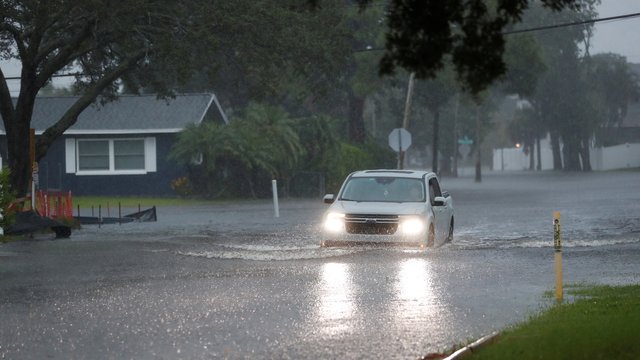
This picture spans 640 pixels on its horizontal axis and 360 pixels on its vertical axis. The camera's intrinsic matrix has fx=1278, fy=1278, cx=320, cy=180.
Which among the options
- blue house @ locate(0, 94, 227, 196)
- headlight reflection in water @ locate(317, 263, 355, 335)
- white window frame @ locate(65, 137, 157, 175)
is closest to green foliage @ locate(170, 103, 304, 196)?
blue house @ locate(0, 94, 227, 196)

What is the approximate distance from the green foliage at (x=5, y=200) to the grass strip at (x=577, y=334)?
15.1 meters

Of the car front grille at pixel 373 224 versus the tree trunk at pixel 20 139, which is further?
Answer: the tree trunk at pixel 20 139

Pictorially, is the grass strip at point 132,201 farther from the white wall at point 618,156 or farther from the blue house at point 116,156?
the white wall at point 618,156

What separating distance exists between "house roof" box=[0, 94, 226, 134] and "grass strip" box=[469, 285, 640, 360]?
43680 mm

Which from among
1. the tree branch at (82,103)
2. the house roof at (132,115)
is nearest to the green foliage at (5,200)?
the tree branch at (82,103)

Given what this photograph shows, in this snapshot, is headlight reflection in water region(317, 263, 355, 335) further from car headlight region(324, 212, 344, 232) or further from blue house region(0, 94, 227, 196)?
blue house region(0, 94, 227, 196)

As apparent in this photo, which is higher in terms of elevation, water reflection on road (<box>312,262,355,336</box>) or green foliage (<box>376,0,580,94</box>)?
green foliage (<box>376,0,580,94</box>)

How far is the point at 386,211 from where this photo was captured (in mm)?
22828

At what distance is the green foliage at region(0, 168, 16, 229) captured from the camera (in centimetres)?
2636

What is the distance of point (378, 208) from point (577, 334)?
467 inches

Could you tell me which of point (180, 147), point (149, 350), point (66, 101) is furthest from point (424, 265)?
point (66, 101)

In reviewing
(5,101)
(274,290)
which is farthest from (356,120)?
(274,290)

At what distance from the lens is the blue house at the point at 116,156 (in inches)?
2269

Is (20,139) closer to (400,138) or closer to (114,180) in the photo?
(400,138)
